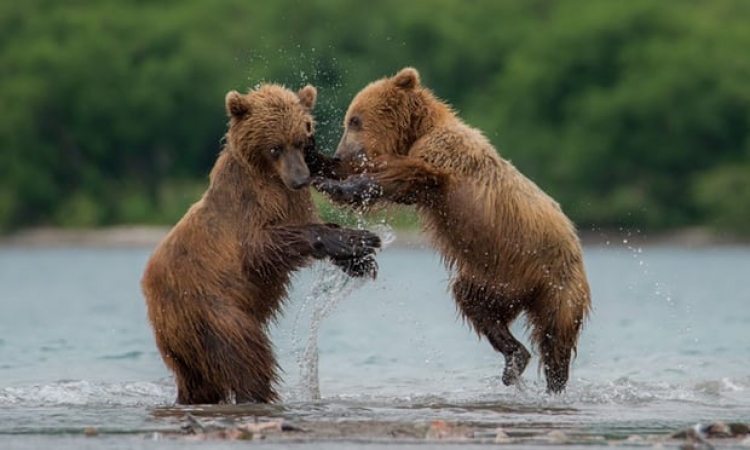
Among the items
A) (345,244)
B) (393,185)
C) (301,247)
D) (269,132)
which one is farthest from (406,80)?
(301,247)

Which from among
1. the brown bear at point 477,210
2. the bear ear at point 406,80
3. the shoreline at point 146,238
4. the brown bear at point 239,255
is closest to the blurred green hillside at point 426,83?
the shoreline at point 146,238

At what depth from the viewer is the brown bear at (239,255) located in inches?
444

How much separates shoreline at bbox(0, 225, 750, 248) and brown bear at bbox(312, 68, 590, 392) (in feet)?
123

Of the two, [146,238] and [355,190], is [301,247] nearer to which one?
[355,190]

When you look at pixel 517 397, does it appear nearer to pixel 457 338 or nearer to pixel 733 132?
pixel 457 338

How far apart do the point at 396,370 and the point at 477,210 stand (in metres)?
3.55

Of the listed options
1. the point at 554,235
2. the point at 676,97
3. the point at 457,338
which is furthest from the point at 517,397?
the point at 676,97

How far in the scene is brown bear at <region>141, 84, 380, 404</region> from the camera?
11.3 metres

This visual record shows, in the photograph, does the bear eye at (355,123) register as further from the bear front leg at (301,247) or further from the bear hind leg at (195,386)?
the bear hind leg at (195,386)

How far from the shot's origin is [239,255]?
11.4 metres

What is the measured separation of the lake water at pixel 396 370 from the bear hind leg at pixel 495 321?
0.18 m

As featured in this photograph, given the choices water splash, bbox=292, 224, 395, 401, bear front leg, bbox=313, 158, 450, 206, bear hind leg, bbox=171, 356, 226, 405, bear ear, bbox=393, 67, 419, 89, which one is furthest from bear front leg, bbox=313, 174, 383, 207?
bear hind leg, bbox=171, 356, 226, 405

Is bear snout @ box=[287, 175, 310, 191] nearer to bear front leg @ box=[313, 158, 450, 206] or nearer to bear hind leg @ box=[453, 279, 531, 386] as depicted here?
bear front leg @ box=[313, 158, 450, 206]

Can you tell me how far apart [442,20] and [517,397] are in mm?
56282
